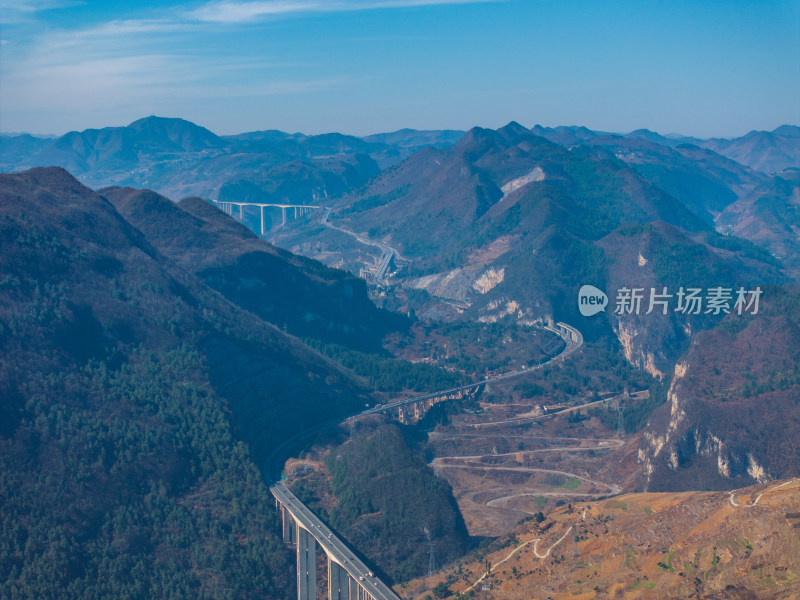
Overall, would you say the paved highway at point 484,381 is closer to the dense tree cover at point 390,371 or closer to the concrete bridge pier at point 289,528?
the dense tree cover at point 390,371

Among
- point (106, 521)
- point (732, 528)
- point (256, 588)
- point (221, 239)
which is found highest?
point (221, 239)

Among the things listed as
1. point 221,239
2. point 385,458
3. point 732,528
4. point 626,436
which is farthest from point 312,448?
point 221,239

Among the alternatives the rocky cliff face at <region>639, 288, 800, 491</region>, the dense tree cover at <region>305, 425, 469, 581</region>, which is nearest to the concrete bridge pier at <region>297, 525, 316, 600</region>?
the dense tree cover at <region>305, 425, 469, 581</region>

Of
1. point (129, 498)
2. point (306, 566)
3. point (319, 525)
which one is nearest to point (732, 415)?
point (319, 525)

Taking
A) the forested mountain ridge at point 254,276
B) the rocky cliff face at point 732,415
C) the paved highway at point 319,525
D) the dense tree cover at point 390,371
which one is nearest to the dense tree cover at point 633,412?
the rocky cliff face at point 732,415

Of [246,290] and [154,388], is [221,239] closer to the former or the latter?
[246,290]

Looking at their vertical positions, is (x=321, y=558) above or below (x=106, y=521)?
below

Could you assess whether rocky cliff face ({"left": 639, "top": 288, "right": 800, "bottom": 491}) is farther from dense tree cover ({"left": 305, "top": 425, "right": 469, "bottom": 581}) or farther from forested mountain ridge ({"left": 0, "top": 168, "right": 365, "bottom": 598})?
forested mountain ridge ({"left": 0, "top": 168, "right": 365, "bottom": 598})
